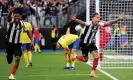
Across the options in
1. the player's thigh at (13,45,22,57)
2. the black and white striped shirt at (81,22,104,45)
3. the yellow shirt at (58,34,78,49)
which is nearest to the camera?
the player's thigh at (13,45,22,57)

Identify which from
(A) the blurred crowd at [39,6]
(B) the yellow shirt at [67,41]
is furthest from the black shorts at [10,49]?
(A) the blurred crowd at [39,6]

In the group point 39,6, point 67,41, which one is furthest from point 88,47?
point 39,6

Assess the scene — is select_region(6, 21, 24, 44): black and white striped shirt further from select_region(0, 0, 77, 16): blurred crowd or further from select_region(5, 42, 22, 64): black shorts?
select_region(0, 0, 77, 16): blurred crowd

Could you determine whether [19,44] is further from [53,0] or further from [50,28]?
[53,0]

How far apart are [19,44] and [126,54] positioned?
26.3ft

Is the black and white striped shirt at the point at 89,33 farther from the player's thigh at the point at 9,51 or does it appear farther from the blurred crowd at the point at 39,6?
the blurred crowd at the point at 39,6

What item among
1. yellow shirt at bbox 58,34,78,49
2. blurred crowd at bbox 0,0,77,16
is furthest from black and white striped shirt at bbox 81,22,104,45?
blurred crowd at bbox 0,0,77,16

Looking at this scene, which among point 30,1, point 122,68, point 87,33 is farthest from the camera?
point 30,1

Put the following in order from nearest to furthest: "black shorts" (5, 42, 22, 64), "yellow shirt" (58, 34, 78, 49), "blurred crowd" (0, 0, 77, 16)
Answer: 1. "black shorts" (5, 42, 22, 64)
2. "yellow shirt" (58, 34, 78, 49)
3. "blurred crowd" (0, 0, 77, 16)

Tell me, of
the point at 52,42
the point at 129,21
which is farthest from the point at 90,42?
the point at 52,42

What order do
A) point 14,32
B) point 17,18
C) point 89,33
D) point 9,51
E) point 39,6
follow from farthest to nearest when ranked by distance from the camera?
point 39,6 → point 89,33 → point 9,51 → point 14,32 → point 17,18

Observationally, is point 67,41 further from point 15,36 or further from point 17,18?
point 17,18

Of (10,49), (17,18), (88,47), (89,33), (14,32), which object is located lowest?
(88,47)

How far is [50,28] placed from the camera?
30.5 metres
